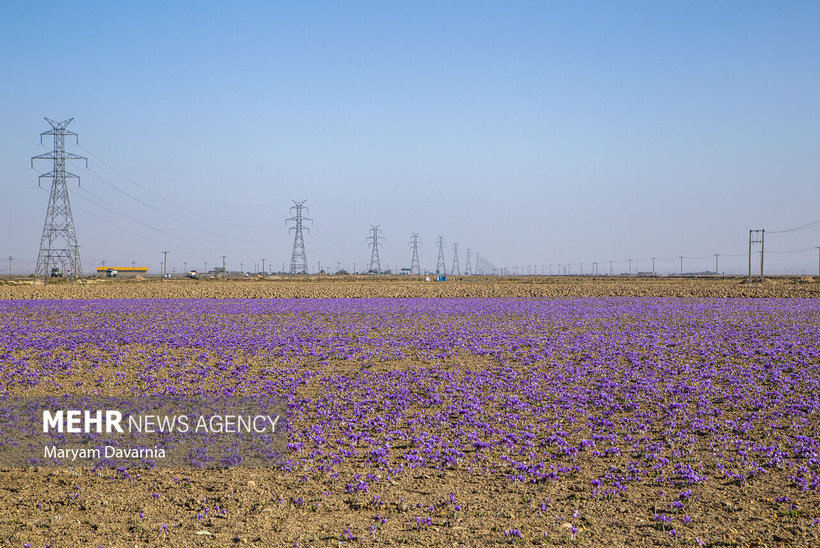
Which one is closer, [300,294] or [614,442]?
[614,442]

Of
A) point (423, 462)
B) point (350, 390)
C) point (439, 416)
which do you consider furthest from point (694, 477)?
point (350, 390)

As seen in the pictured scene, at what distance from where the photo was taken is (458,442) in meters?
11.6

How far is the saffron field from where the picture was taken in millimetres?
7910

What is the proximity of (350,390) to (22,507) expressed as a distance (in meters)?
8.38

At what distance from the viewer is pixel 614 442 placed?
11.8m

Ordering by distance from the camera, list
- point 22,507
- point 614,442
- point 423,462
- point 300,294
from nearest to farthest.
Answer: point 22,507 < point 423,462 < point 614,442 < point 300,294

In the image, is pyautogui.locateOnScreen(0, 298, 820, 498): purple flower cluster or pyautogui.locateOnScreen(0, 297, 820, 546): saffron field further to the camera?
pyautogui.locateOnScreen(0, 298, 820, 498): purple flower cluster

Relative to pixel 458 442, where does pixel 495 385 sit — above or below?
above

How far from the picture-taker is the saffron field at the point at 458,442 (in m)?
7.91

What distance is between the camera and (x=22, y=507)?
8.35 m

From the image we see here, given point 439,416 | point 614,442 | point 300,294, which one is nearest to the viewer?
point 614,442

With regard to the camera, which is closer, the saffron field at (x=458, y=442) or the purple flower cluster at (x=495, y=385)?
the saffron field at (x=458, y=442)

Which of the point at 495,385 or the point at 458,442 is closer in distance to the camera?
the point at 458,442

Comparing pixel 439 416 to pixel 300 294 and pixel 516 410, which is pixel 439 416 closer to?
pixel 516 410
